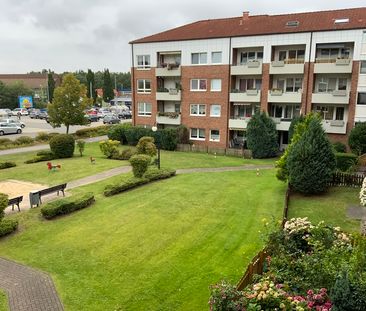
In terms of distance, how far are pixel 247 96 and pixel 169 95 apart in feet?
32.2

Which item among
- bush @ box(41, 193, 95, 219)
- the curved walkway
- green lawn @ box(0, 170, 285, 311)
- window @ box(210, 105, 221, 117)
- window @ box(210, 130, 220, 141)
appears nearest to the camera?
the curved walkway

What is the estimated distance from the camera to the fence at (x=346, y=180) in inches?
877

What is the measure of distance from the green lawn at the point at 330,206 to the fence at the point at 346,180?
0.51m

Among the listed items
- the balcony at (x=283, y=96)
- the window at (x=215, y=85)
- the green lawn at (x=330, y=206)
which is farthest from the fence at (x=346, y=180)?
the window at (x=215, y=85)

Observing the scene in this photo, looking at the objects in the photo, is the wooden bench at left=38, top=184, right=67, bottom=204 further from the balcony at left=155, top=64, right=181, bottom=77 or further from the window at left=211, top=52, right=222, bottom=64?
the balcony at left=155, top=64, right=181, bottom=77

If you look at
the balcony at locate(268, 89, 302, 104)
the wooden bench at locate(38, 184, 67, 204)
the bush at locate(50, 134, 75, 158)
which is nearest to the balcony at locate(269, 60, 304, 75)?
the balcony at locate(268, 89, 302, 104)

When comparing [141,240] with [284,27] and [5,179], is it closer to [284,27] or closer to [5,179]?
[5,179]

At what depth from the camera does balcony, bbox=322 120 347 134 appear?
33.2 meters

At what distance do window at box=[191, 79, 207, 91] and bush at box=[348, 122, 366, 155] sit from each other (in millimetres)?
16430

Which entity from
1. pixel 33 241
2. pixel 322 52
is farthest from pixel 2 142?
pixel 322 52

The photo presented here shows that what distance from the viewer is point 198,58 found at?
40.0 m

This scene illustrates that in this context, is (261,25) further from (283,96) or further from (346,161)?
(346,161)

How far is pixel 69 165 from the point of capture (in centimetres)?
2939

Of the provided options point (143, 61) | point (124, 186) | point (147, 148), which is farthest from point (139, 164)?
point (143, 61)
